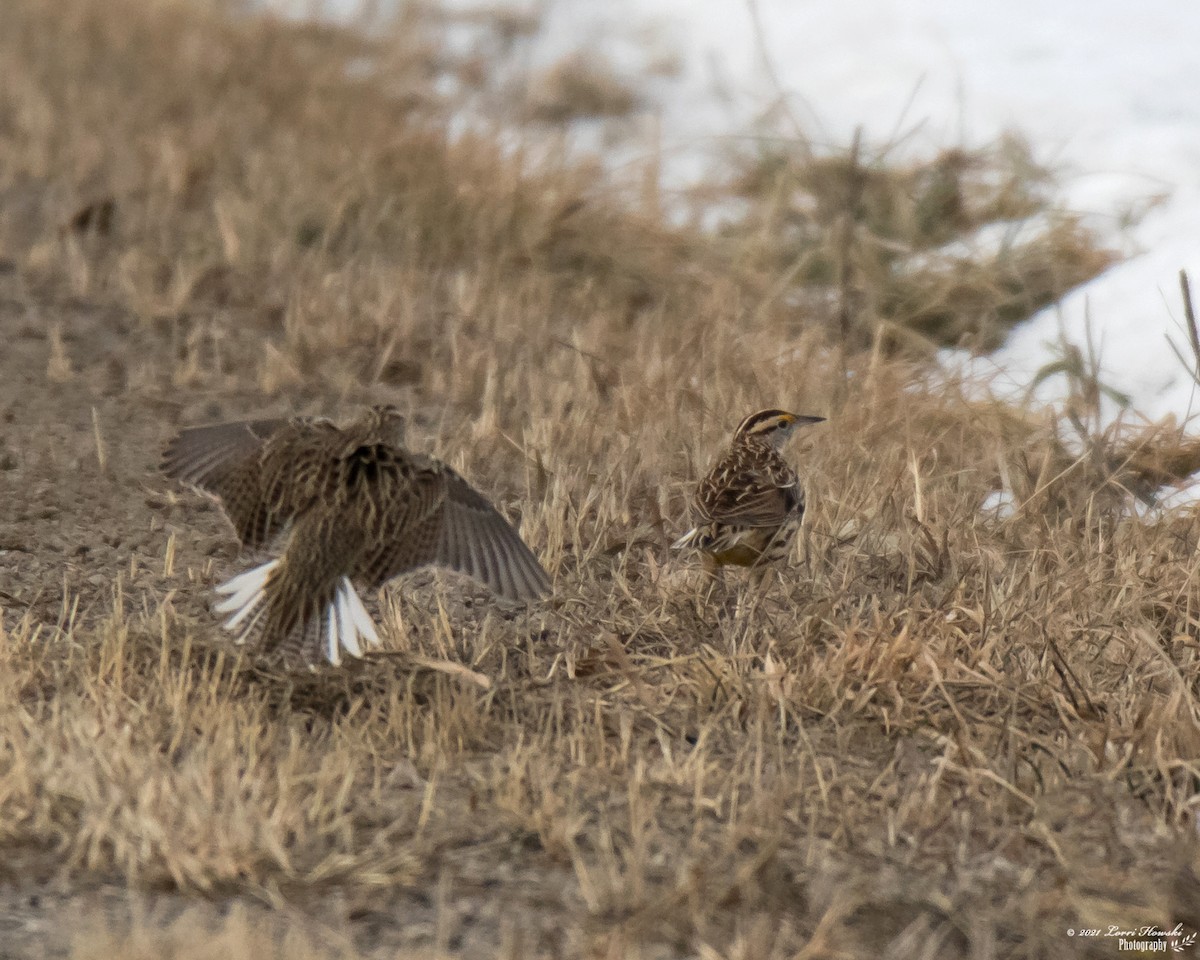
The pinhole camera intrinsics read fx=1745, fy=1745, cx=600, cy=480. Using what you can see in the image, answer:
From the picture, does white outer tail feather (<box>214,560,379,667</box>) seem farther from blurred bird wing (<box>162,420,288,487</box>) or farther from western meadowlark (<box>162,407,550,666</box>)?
blurred bird wing (<box>162,420,288,487</box>)

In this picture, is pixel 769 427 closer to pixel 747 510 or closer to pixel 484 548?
pixel 747 510

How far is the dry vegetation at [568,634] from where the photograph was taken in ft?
12.0

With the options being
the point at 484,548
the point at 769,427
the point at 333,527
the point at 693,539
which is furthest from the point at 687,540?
the point at 333,527

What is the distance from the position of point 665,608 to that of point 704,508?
1.04 feet

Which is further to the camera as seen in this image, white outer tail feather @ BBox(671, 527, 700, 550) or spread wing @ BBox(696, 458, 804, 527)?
white outer tail feather @ BBox(671, 527, 700, 550)

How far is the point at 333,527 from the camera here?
15.0 ft

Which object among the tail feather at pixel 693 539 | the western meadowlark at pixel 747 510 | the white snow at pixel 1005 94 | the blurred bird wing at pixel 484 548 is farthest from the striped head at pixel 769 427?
the white snow at pixel 1005 94

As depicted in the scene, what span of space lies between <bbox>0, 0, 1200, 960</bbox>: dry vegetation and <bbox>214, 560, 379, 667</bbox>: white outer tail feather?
13 cm

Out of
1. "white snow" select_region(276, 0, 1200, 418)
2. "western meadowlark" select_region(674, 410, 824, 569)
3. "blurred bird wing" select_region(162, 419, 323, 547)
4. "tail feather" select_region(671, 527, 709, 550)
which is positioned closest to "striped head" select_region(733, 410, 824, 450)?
"western meadowlark" select_region(674, 410, 824, 569)

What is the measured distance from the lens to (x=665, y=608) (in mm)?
5082

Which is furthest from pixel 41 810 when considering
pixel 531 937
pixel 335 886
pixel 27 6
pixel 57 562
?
pixel 27 6

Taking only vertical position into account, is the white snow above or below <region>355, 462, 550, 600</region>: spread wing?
above

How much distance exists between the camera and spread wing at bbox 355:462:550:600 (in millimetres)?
4613

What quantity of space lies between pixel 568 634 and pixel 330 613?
2.48ft
